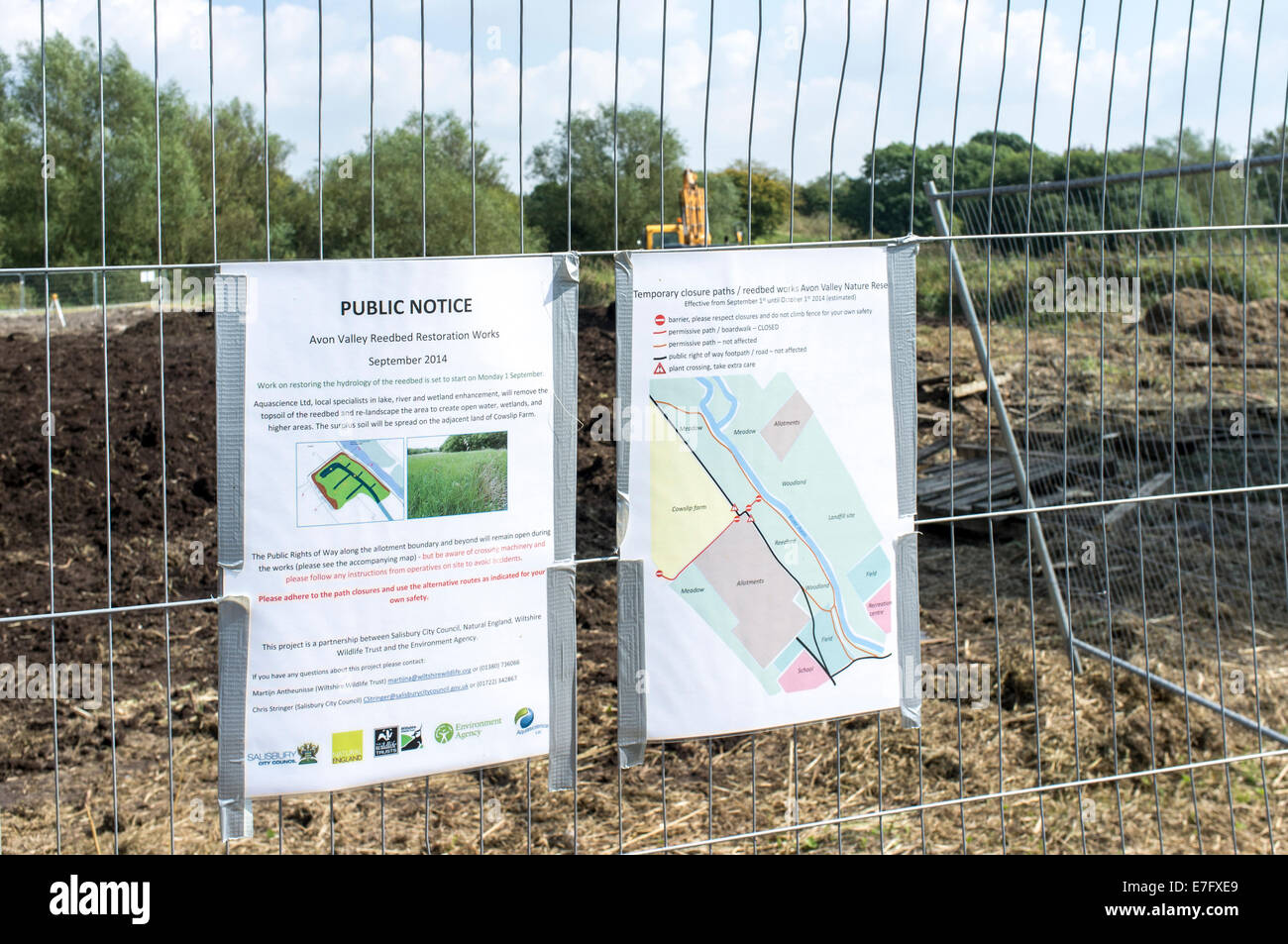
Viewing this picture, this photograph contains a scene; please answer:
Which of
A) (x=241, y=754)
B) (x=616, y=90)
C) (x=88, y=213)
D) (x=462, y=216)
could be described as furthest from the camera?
(x=88, y=213)

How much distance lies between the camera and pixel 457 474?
3.04 metres

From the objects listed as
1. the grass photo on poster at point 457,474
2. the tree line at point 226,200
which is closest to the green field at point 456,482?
the grass photo on poster at point 457,474

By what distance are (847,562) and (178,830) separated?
319cm

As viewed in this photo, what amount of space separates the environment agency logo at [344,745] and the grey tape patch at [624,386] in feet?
3.13

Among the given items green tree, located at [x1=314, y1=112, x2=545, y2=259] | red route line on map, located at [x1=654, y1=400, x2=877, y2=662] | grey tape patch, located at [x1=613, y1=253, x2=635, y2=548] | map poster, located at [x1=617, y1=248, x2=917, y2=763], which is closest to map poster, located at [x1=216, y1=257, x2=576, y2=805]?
grey tape patch, located at [x1=613, y1=253, x2=635, y2=548]

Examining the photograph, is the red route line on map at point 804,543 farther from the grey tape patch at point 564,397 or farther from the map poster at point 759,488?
the grey tape patch at point 564,397

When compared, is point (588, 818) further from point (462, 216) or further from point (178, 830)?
point (462, 216)

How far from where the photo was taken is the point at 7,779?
5.20 metres

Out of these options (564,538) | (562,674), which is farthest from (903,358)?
(562,674)

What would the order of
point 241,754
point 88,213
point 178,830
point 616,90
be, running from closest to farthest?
point 241,754 < point 616,90 < point 178,830 < point 88,213

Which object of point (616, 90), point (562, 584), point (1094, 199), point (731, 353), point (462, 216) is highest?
point (462, 216)

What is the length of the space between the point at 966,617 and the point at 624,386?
5148 mm

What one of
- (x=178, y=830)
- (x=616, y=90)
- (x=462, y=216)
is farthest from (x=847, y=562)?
(x=462, y=216)

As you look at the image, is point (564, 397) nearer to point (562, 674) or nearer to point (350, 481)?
point (350, 481)
